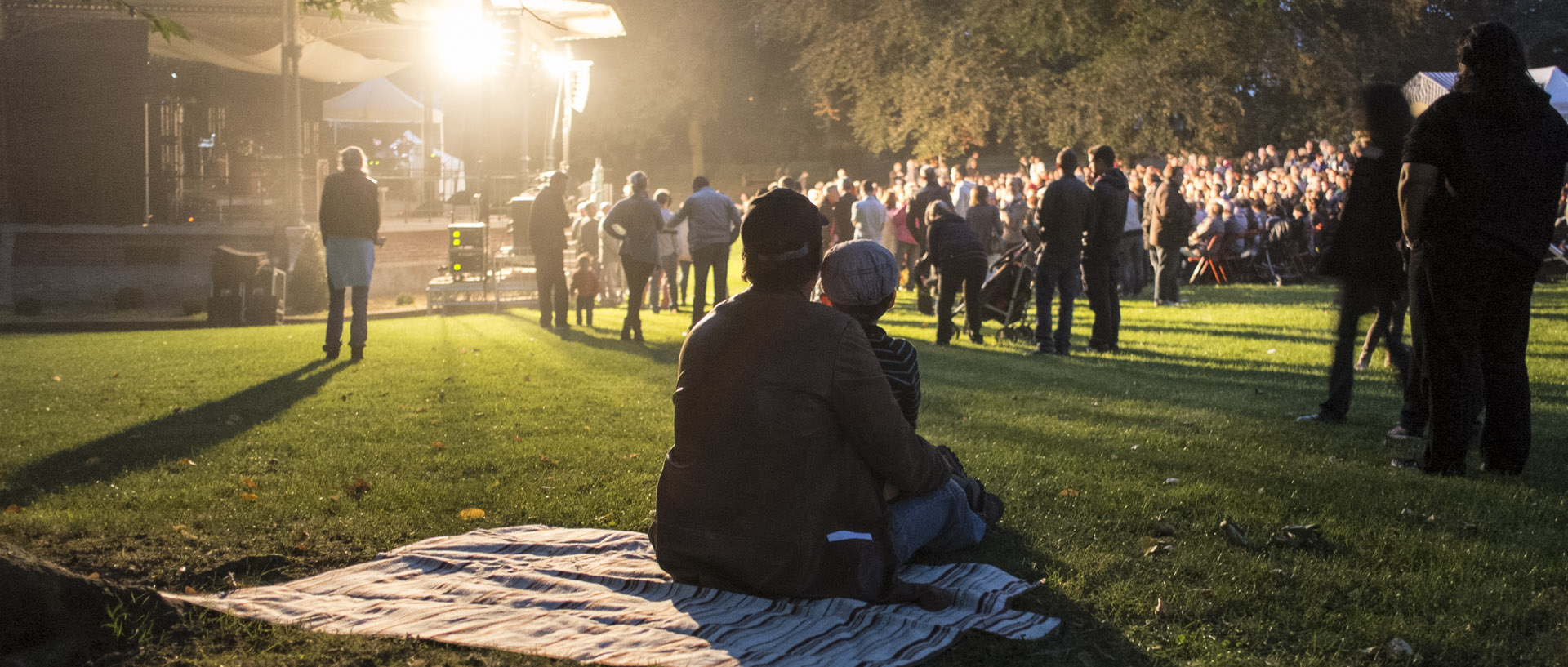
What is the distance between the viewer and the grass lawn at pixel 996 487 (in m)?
3.70

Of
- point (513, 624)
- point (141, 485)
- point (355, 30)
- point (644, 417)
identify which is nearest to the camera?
point (513, 624)

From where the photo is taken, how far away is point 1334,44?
97.4 feet

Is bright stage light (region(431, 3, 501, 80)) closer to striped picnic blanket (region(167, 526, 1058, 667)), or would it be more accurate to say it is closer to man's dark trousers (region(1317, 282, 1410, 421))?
man's dark trousers (region(1317, 282, 1410, 421))

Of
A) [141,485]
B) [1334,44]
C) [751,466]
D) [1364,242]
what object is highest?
[1334,44]

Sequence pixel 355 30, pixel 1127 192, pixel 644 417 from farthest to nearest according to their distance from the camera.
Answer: pixel 355 30
pixel 1127 192
pixel 644 417

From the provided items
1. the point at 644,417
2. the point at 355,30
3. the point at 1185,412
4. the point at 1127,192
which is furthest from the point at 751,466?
the point at 355,30

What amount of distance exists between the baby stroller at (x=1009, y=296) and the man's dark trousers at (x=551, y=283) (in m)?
4.98

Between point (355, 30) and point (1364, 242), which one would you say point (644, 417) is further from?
point (355, 30)

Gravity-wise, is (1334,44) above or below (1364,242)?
above

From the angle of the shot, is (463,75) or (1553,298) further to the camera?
(463,75)

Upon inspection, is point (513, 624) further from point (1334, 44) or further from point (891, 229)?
point (1334, 44)

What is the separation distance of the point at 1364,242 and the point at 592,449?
4486mm

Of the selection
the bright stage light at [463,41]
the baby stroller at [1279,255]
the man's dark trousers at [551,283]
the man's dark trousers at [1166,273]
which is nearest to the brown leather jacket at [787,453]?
the man's dark trousers at [551,283]

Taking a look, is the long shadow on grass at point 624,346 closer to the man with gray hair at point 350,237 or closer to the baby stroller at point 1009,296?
the man with gray hair at point 350,237
